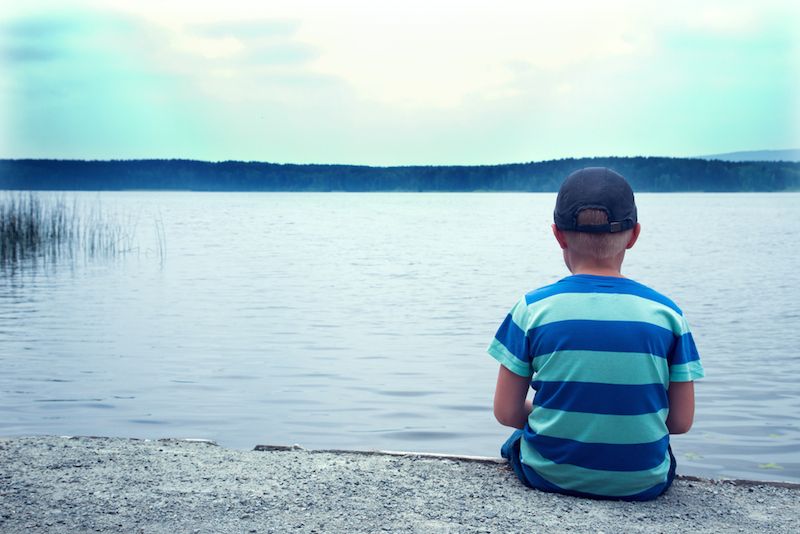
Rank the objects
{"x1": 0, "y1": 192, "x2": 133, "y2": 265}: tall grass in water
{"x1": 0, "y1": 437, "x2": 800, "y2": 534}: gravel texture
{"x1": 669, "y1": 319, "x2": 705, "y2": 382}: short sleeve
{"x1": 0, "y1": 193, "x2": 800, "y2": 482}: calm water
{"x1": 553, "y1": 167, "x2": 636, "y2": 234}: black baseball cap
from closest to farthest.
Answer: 1. {"x1": 553, "y1": 167, "x2": 636, "y2": 234}: black baseball cap
2. {"x1": 669, "y1": 319, "x2": 705, "y2": 382}: short sleeve
3. {"x1": 0, "y1": 437, "x2": 800, "y2": 534}: gravel texture
4. {"x1": 0, "y1": 193, "x2": 800, "y2": 482}: calm water
5. {"x1": 0, "y1": 192, "x2": 133, "y2": 265}: tall grass in water

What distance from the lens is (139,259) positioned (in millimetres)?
25859

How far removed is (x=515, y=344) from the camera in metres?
3.62

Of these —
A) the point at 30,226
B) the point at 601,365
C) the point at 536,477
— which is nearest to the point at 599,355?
the point at 601,365

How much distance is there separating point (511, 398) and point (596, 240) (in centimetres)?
75

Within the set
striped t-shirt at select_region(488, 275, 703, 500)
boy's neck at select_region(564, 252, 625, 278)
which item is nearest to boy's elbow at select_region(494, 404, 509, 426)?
striped t-shirt at select_region(488, 275, 703, 500)

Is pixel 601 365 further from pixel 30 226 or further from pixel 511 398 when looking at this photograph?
pixel 30 226

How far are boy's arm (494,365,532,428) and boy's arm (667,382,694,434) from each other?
1.94 ft

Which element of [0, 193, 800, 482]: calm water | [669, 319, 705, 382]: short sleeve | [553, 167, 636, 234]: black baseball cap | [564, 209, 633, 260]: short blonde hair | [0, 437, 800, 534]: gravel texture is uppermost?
[553, 167, 636, 234]: black baseball cap

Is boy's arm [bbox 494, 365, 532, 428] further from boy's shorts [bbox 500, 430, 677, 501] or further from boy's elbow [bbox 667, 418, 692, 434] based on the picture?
boy's elbow [bbox 667, 418, 692, 434]

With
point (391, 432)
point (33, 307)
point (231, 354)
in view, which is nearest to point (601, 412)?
point (391, 432)

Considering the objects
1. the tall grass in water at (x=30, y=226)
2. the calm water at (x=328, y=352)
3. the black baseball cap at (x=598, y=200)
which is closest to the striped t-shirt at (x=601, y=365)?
the black baseball cap at (x=598, y=200)

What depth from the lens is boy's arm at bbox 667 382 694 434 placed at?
3666mm

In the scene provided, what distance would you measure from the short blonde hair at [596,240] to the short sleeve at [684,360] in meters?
0.41

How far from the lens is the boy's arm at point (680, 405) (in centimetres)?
367
